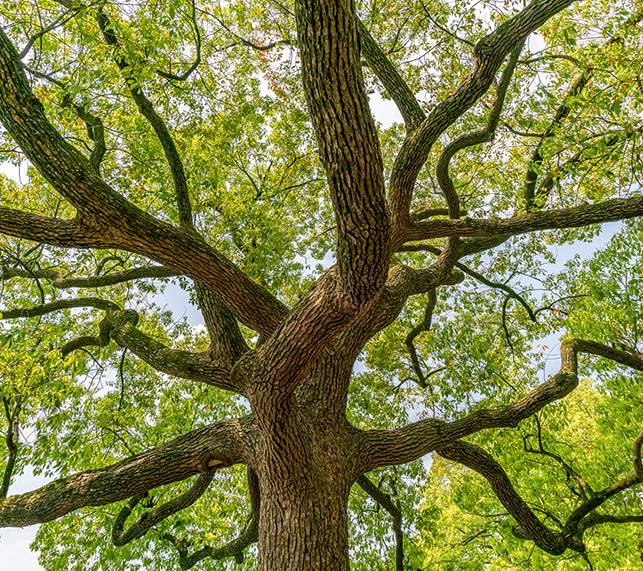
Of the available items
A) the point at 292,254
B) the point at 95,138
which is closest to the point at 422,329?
the point at 292,254

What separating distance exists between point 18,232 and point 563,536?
824 centimetres

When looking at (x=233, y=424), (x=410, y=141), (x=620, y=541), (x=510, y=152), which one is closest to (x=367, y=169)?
(x=410, y=141)

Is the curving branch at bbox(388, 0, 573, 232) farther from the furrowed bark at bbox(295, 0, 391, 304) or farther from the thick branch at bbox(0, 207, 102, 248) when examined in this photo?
the thick branch at bbox(0, 207, 102, 248)

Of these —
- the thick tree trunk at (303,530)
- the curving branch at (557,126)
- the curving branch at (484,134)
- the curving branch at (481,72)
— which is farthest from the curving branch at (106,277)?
the curving branch at (557,126)

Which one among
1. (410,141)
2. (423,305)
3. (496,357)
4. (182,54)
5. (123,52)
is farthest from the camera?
(423,305)

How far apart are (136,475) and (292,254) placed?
16.8ft

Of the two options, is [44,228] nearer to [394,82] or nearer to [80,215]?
[80,215]

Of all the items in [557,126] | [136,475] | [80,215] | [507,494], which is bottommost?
[507,494]

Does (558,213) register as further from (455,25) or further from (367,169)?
(455,25)

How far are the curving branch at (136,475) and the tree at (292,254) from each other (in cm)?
3

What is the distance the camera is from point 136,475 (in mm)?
4453

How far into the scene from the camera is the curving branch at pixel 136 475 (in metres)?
4.28

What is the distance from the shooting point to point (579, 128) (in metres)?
4.86

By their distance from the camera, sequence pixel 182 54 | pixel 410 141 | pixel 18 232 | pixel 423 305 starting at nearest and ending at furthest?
pixel 18 232, pixel 410 141, pixel 182 54, pixel 423 305
